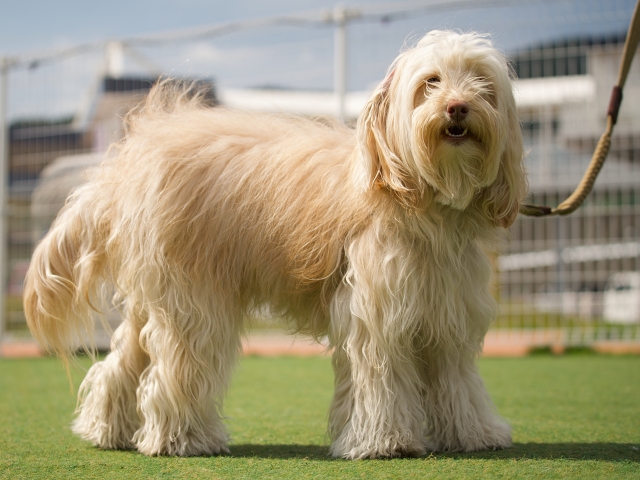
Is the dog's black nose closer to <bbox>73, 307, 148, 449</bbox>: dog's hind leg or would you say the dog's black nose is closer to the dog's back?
the dog's back

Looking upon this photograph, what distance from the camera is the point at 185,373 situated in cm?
324

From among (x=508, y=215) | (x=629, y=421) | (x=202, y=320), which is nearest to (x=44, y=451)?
(x=202, y=320)

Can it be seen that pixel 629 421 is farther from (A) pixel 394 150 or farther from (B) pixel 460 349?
(A) pixel 394 150

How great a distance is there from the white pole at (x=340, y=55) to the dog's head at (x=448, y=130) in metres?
4.66

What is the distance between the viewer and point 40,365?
7.12 meters

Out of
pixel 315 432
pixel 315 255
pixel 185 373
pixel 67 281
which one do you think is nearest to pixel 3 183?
pixel 67 281

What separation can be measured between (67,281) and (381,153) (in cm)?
168

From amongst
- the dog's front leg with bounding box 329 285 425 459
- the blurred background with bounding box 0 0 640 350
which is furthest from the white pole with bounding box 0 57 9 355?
the dog's front leg with bounding box 329 285 425 459

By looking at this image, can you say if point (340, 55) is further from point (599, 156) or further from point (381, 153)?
point (381, 153)

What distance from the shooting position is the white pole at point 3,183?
8.20 m

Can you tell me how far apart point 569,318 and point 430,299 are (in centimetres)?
504

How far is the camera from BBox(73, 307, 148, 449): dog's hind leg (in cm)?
347

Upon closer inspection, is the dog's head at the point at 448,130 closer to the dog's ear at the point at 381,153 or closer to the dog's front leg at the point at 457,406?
the dog's ear at the point at 381,153

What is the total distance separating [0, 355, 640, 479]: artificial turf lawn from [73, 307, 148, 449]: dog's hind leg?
4.0 inches
